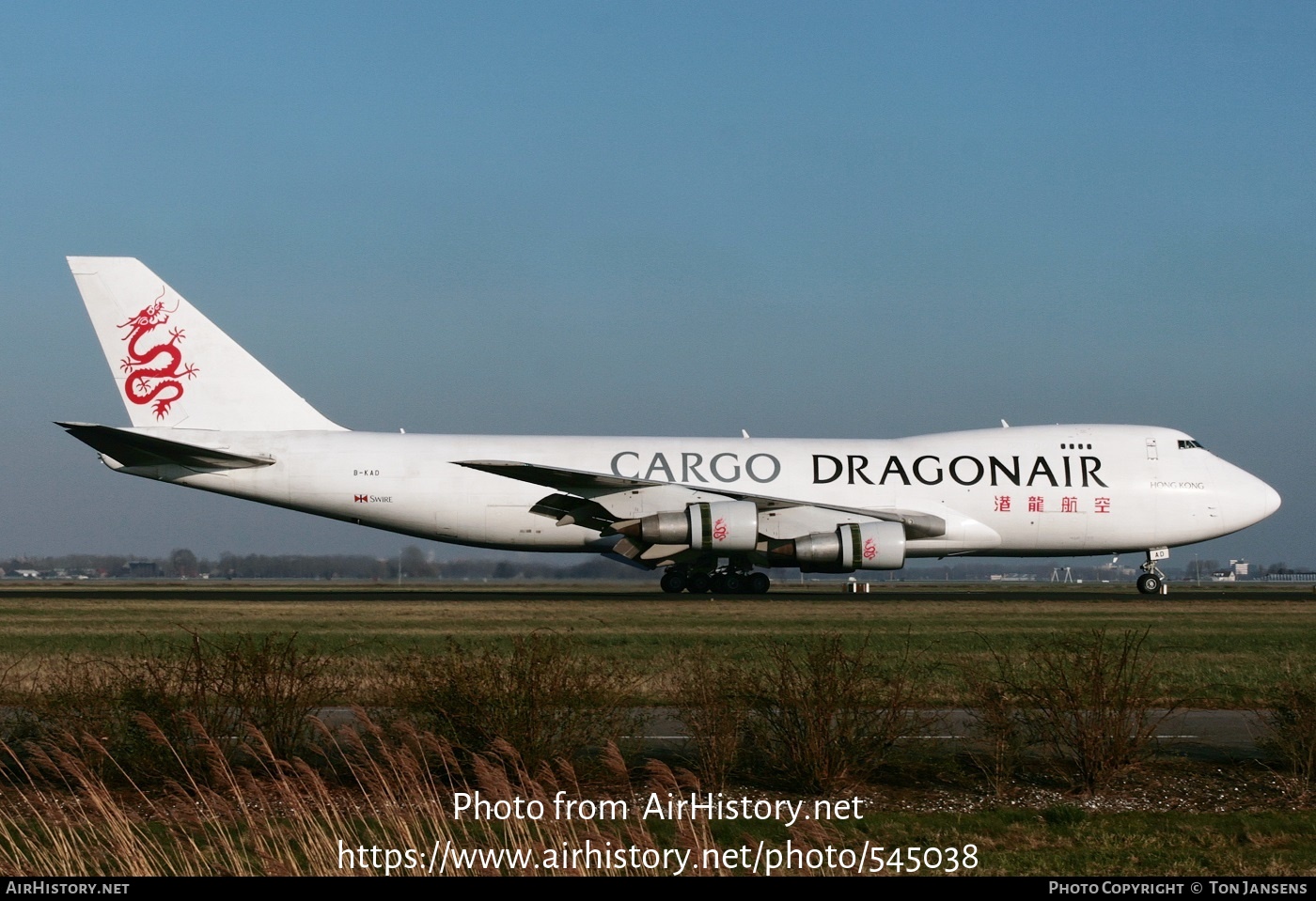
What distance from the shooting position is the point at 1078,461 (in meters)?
33.2

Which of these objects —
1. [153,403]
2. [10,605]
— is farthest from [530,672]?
[153,403]

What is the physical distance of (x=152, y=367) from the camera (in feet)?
103

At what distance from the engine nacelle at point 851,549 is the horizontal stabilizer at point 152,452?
1300cm

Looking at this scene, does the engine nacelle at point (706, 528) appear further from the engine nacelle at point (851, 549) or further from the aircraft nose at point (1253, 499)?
the aircraft nose at point (1253, 499)

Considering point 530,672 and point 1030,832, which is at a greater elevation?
point 530,672

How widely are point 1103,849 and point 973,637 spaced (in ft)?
41.4

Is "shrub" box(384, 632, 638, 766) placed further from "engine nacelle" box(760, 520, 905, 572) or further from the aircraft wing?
"engine nacelle" box(760, 520, 905, 572)

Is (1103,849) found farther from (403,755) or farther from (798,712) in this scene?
(403,755)

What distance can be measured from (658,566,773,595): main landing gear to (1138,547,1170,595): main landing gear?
1088 centimetres

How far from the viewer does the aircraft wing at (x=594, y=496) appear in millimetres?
29906

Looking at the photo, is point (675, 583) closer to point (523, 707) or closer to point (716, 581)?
point (716, 581)

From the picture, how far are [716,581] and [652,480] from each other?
3088 mm

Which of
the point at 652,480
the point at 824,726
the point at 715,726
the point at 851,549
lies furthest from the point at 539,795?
the point at 652,480

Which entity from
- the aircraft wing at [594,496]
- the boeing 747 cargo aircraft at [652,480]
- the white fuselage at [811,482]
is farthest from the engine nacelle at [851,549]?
the aircraft wing at [594,496]
